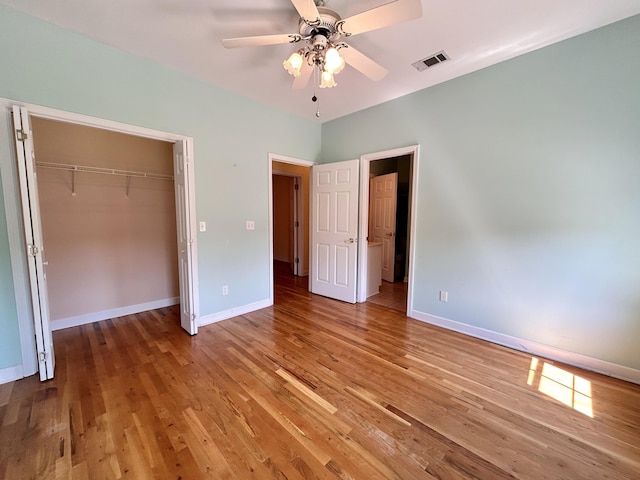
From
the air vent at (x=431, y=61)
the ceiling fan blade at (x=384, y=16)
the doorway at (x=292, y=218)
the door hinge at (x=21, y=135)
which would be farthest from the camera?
the doorway at (x=292, y=218)

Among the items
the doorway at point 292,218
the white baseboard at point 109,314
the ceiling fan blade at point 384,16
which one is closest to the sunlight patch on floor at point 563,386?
the ceiling fan blade at point 384,16

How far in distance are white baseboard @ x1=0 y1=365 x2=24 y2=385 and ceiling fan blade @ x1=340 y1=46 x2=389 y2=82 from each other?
3543 mm

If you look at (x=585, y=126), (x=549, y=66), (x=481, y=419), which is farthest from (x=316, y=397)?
(x=549, y=66)

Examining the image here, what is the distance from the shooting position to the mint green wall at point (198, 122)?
2008 millimetres

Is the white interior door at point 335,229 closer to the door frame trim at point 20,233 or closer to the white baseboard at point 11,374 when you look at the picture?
the door frame trim at point 20,233

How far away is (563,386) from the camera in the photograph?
6.70 feet

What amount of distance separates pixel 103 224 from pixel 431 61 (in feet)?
13.7

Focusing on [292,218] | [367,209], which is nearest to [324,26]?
[367,209]

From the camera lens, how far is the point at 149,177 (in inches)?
139

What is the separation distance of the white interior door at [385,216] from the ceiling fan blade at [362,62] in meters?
2.95

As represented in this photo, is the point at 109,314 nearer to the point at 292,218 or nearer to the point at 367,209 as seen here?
the point at 292,218

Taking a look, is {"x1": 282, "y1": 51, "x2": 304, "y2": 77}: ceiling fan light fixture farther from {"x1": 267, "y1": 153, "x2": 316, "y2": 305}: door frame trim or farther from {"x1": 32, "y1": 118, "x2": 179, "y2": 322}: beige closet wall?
{"x1": 32, "y1": 118, "x2": 179, "y2": 322}: beige closet wall

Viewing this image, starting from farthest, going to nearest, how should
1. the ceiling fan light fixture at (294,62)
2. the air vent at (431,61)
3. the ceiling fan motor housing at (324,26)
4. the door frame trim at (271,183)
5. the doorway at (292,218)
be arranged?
1. the doorway at (292,218)
2. the door frame trim at (271,183)
3. the air vent at (431,61)
4. the ceiling fan light fixture at (294,62)
5. the ceiling fan motor housing at (324,26)

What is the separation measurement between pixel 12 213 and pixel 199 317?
1.80m
